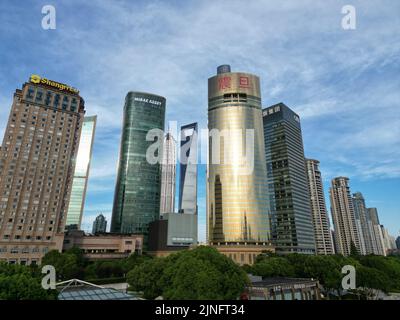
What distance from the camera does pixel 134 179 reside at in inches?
7554

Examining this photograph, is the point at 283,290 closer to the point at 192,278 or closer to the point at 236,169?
the point at 192,278

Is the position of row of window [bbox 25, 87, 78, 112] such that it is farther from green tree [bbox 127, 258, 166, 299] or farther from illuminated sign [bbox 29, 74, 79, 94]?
green tree [bbox 127, 258, 166, 299]

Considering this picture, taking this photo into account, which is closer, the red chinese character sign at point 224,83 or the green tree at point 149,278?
the green tree at point 149,278

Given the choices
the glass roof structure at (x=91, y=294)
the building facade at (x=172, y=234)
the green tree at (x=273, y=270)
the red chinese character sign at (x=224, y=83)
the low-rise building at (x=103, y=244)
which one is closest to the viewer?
the glass roof structure at (x=91, y=294)

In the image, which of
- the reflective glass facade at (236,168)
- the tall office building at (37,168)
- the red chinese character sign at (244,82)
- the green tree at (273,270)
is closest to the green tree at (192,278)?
the green tree at (273,270)

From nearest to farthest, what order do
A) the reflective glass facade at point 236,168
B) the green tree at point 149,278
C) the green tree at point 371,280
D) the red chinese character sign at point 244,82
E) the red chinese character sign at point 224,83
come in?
the green tree at point 149,278, the green tree at point 371,280, the reflective glass facade at point 236,168, the red chinese character sign at point 244,82, the red chinese character sign at point 224,83

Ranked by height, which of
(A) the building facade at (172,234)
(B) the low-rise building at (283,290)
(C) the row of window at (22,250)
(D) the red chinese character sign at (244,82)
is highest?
(D) the red chinese character sign at (244,82)

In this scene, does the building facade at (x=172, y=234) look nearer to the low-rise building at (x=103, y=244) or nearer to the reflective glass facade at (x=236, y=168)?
the low-rise building at (x=103, y=244)

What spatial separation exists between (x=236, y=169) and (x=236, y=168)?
0.66 m

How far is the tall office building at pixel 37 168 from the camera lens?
366 ft

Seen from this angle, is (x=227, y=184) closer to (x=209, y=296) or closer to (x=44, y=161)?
(x=44, y=161)
